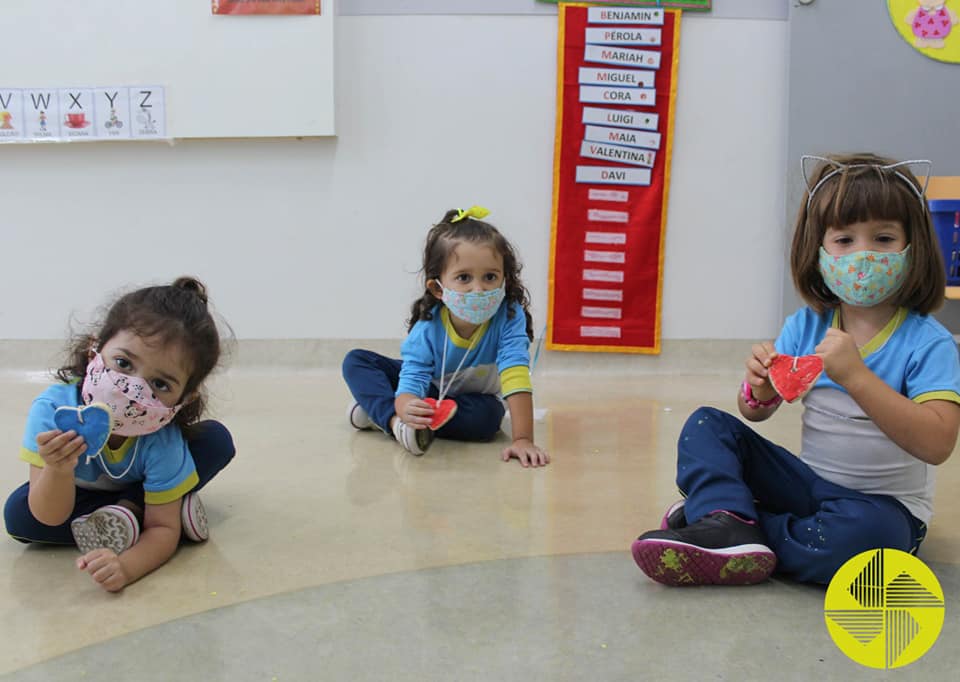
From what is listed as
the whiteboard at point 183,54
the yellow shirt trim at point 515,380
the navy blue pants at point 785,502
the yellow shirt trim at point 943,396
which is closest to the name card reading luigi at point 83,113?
the whiteboard at point 183,54

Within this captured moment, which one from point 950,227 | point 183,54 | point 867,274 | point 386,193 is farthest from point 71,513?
point 950,227

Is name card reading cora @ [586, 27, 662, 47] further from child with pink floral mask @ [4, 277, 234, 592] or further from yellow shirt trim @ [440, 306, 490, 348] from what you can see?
child with pink floral mask @ [4, 277, 234, 592]

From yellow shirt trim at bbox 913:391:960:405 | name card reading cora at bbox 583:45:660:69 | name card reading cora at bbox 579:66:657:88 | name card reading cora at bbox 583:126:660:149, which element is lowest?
yellow shirt trim at bbox 913:391:960:405

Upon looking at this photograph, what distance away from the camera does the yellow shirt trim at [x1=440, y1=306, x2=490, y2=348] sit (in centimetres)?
204

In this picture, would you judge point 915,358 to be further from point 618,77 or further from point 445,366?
point 618,77

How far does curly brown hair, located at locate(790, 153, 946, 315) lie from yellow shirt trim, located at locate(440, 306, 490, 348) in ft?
2.82

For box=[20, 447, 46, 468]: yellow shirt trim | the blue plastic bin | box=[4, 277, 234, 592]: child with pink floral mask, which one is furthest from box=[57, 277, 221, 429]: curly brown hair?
the blue plastic bin

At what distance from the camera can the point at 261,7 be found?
2832 millimetres

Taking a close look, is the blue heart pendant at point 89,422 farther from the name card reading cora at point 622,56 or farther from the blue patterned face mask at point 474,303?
the name card reading cora at point 622,56

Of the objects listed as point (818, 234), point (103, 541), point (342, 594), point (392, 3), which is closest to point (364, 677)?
point (342, 594)

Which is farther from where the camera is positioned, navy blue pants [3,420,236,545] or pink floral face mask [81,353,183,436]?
navy blue pants [3,420,236,545]

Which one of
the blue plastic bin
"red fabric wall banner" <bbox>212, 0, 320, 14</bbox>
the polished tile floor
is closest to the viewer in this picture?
the polished tile floor

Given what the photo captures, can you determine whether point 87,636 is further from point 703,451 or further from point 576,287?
A: point 576,287

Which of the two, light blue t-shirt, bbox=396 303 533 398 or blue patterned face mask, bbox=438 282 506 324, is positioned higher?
blue patterned face mask, bbox=438 282 506 324
